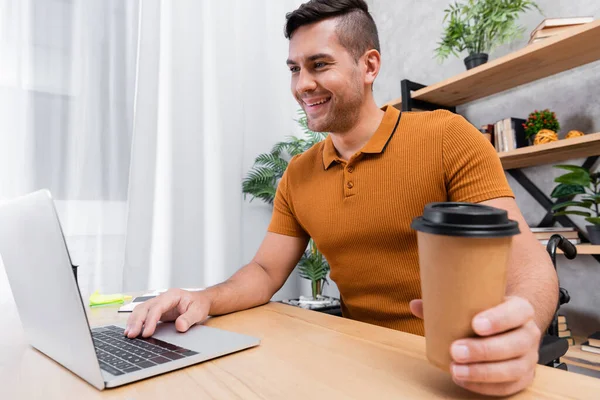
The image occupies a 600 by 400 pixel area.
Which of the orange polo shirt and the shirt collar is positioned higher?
the shirt collar

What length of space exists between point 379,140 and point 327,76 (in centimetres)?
28

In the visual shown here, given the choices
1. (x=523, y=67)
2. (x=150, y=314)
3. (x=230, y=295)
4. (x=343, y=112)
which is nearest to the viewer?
(x=150, y=314)

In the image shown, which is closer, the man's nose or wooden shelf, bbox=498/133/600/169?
the man's nose

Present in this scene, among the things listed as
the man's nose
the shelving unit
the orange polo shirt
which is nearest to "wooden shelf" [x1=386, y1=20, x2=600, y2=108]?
the shelving unit

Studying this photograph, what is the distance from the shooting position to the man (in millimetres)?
750

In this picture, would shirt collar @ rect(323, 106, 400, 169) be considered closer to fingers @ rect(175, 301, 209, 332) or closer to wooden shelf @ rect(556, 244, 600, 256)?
fingers @ rect(175, 301, 209, 332)

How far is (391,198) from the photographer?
985 millimetres

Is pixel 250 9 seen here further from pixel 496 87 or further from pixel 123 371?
pixel 123 371

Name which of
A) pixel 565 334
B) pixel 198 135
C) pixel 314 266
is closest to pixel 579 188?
pixel 565 334

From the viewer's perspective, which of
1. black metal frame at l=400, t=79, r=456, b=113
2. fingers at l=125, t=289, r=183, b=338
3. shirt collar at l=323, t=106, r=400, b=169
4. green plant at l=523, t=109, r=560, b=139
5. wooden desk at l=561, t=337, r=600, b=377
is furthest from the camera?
black metal frame at l=400, t=79, r=456, b=113

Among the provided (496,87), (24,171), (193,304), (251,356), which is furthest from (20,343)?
(496,87)

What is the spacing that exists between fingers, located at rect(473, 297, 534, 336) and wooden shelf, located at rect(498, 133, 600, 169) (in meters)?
1.32

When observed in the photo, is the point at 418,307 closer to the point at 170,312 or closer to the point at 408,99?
the point at 170,312

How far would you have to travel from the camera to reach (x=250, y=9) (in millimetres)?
2631
